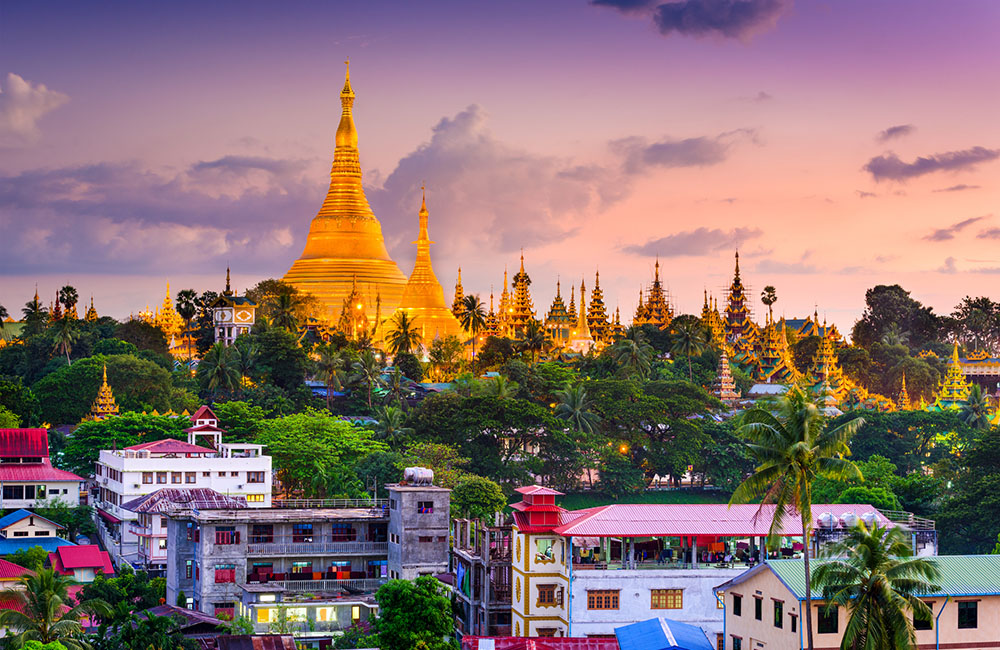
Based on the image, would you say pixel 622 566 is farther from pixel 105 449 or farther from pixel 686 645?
pixel 105 449

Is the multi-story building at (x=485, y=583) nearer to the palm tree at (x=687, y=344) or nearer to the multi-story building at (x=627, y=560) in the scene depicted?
the multi-story building at (x=627, y=560)

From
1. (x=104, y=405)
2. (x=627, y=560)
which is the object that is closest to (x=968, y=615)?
Result: (x=627, y=560)

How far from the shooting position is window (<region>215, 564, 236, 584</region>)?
65.8 m

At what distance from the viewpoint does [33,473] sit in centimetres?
8300

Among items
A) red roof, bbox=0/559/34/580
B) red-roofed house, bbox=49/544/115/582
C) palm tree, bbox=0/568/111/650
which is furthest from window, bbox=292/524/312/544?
palm tree, bbox=0/568/111/650

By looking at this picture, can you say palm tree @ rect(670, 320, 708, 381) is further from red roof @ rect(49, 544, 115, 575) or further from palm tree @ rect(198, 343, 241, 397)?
red roof @ rect(49, 544, 115, 575)

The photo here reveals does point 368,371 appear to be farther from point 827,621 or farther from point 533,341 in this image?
point 827,621

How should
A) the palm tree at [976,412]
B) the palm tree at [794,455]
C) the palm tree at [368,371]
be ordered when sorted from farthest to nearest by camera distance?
the palm tree at [976,412] < the palm tree at [368,371] < the palm tree at [794,455]

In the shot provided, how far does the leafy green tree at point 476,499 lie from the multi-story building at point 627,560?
18900 millimetres

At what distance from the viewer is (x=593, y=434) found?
102 meters

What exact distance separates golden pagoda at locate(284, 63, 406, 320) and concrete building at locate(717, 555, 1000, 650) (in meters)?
105

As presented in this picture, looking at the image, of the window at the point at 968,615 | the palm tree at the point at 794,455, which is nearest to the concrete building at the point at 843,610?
the window at the point at 968,615

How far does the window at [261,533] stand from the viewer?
66938mm

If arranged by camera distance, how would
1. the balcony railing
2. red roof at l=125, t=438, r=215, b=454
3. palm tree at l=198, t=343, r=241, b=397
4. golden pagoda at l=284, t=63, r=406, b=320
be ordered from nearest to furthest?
1. the balcony railing
2. red roof at l=125, t=438, r=215, b=454
3. palm tree at l=198, t=343, r=241, b=397
4. golden pagoda at l=284, t=63, r=406, b=320
